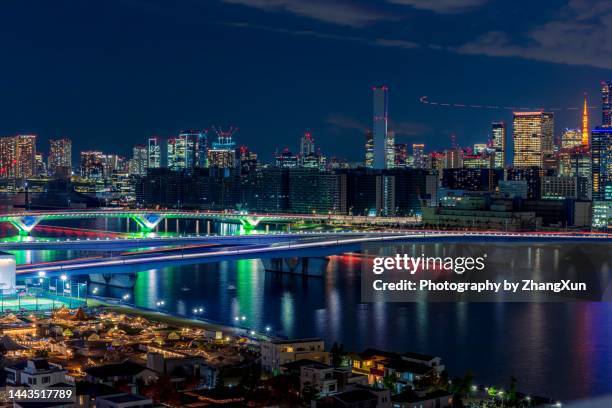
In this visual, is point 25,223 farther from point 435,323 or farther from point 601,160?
point 601,160

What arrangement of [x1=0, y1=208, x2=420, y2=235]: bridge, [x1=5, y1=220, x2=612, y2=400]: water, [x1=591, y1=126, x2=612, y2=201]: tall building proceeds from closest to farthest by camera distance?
[x1=5, y1=220, x2=612, y2=400]: water
[x1=0, y1=208, x2=420, y2=235]: bridge
[x1=591, y1=126, x2=612, y2=201]: tall building

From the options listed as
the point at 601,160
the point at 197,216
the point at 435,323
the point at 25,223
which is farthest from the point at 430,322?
the point at 601,160

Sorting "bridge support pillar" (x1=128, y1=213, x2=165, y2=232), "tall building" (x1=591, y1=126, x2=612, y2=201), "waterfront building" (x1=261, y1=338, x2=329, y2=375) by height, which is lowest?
"waterfront building" (x1=261, y1=338, x2=329, y2=375)

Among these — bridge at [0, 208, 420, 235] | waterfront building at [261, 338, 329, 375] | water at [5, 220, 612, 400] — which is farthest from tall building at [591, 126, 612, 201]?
waterfront building at [261, 338, 329, 375]

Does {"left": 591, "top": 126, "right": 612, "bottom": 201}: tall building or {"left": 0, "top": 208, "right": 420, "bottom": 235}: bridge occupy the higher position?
{"left": 591, "top": 126, "right": 612, "bottom": 201}: tall building

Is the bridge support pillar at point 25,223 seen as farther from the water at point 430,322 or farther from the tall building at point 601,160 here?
the tall building at point 601,160

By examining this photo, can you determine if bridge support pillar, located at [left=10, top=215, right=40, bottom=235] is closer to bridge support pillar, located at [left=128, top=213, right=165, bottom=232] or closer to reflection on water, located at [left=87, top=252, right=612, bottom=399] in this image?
bridge support pillar, located at [left=128, top=213, right=165, bottom=232]

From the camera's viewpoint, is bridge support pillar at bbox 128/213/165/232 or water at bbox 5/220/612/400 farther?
bridge support pillar at bbox 128/213/165/232
